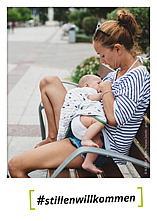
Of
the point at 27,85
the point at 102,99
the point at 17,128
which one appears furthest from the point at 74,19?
the point at 102,99

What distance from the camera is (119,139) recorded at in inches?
86.9

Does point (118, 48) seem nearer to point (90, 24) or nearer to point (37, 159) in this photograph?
point (37, 159)

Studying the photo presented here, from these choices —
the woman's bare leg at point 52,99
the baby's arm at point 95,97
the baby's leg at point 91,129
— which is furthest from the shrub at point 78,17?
the baby's leg at point 91,129

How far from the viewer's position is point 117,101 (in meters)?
2.13

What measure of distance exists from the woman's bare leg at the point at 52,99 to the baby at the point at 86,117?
A: 19cm

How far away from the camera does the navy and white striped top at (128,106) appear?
82.2 inches

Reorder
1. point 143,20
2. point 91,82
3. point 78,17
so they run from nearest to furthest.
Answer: point 91,82 → point 143,20 → point 78,17

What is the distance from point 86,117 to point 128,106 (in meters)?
0.33

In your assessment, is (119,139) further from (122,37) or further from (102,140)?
(122,37)

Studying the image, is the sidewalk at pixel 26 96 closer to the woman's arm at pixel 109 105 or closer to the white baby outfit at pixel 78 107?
the white baby outfit at pixel 78 107

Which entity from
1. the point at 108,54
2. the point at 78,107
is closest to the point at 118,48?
the point at 108,54
